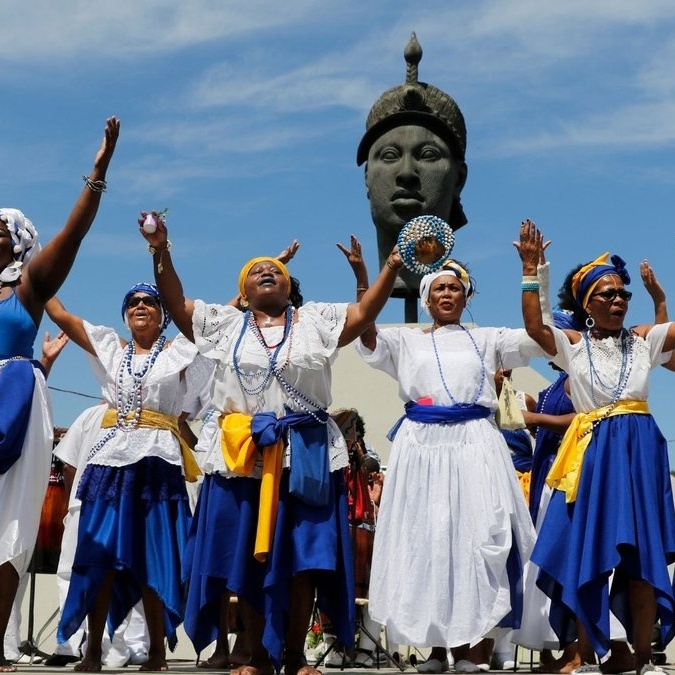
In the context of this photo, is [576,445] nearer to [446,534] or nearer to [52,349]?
[446,534]

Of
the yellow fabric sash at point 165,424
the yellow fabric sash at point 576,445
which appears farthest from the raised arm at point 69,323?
the yellow fabric sash at point 576,445

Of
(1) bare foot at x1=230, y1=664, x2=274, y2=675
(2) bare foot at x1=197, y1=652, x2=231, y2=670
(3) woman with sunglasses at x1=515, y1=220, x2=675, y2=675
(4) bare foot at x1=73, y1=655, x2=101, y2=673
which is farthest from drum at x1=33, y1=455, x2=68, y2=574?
(3) woman with sunglasses at x1=515, y1=220, x2=675, y2=675

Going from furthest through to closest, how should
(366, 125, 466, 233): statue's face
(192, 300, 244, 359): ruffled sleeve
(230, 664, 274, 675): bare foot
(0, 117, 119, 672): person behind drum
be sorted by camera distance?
(366, 125, 466, 233): statue's face, (192, 300, 244, 359): ruffled sleeve, (0, 117, 119, 672): person behind drum, (230, 664, 274, 675): bare foot

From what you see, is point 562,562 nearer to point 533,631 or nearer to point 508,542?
point 508,542

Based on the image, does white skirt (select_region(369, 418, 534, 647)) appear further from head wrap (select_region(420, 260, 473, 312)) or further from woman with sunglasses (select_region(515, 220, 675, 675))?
head wrap (select_region(420, 260, 473, 312))

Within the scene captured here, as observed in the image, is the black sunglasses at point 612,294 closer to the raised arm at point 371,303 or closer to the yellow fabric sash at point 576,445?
the yellow fabric sash at point 576,445

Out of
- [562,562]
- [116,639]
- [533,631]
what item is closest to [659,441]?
[562,562]

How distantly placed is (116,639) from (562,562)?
3.15m

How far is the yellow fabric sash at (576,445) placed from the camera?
6.74m

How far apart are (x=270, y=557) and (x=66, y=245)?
1680 mm

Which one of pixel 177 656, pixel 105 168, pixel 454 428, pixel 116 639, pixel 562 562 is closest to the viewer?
pixel 105 168

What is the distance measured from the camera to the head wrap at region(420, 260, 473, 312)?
301 inches

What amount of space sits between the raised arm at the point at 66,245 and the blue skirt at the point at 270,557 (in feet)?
3.82

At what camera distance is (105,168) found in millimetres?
6160
